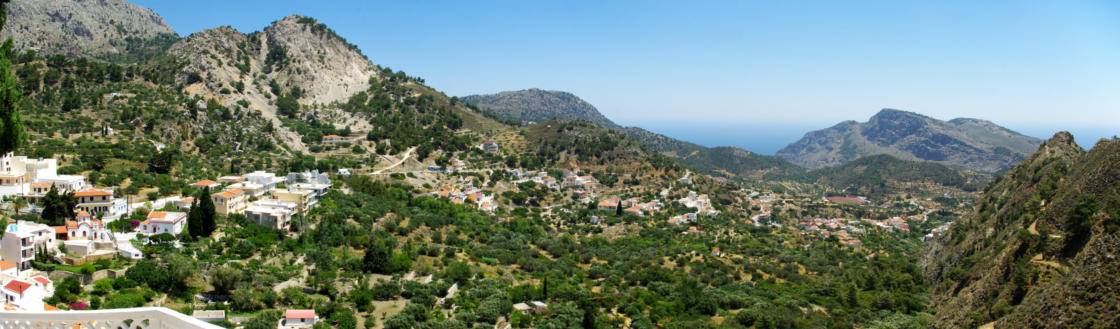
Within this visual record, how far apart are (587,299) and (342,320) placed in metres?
10.3

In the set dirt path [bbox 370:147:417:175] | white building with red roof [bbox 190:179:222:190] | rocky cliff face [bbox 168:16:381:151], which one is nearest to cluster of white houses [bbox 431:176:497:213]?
dirt path [bbox 370:147:417:175]

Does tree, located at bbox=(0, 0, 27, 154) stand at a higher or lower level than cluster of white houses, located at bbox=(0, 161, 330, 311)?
higher

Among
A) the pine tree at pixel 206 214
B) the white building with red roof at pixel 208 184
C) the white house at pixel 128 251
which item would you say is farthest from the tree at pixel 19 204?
the white building with red roof at pixel 208 184

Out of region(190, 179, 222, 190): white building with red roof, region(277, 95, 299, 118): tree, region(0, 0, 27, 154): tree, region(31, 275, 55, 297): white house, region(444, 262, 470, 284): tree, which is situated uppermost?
region(277, 95, 299, 118): tree

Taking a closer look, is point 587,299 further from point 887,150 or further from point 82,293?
point 887,150

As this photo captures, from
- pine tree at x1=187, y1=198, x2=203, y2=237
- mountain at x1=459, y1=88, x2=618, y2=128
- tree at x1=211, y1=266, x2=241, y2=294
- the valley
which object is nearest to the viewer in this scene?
the valley

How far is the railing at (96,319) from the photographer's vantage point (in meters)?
8.78

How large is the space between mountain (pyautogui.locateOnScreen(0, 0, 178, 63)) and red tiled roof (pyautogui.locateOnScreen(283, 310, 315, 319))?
87576mm

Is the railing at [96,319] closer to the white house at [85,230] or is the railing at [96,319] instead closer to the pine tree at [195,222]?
the white house at [85,230]

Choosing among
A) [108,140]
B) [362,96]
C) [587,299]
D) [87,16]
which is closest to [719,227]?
[587,299]

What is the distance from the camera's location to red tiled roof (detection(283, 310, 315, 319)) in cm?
1906

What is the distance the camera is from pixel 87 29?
96812 mm

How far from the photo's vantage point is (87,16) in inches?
3915

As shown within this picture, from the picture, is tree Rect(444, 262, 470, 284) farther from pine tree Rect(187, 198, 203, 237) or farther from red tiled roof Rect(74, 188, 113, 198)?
red tiled roof Rect(74, 188, 113, 198)
